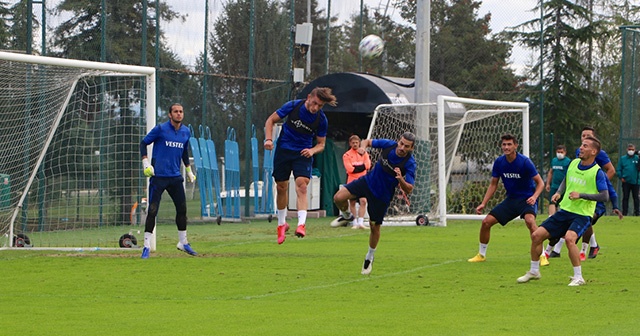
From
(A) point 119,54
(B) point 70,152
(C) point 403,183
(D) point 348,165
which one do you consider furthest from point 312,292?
(A) point 119,54

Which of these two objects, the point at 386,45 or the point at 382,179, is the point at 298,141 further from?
the point at 386,45

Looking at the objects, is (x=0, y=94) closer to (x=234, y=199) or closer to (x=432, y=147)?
(x=234, y=199)

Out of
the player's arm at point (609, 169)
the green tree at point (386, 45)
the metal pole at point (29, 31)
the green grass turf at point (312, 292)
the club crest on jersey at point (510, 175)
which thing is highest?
the green tree at point (386, 45)

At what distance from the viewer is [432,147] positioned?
30.8m

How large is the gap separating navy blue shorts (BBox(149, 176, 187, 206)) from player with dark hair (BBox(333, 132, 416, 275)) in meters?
3.56

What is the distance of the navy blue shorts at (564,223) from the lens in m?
13.8

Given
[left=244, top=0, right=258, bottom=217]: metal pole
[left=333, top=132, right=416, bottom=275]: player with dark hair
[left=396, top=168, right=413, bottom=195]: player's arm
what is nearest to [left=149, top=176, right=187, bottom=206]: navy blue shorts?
[left=333, top=132, right=416, bottom=275]: player with dark hair

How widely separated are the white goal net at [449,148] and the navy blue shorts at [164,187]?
Answer: 1049 centimetres

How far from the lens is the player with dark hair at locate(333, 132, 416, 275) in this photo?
A: 14398 millimetres

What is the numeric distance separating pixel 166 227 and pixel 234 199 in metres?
2.88

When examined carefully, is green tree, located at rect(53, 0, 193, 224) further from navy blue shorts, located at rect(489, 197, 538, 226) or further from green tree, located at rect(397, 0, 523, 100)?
green tree, located at rect(397, 0, 523, 100)

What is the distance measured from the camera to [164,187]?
1736 centimetres

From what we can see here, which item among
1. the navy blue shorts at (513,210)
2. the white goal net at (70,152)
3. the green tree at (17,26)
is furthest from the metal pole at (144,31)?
the navy blue shorts at (513,210)

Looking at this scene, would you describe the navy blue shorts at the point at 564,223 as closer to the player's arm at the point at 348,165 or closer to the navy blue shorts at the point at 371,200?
the navy blue shorts at the point at 371,200
